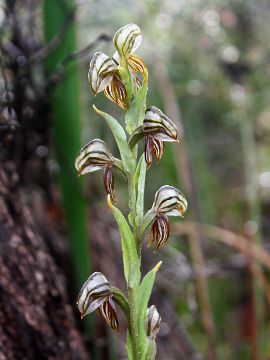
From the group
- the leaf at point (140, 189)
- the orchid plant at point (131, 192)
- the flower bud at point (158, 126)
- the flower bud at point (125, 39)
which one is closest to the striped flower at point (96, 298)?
the orchid plant at point (131, 192)

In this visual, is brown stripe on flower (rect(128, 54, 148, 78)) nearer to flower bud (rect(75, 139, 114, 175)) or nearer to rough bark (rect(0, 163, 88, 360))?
flower bud (rect(75, 139, 114, 175))

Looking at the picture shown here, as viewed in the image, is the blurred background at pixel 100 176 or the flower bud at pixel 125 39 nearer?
the flower bud at pixel 125 39

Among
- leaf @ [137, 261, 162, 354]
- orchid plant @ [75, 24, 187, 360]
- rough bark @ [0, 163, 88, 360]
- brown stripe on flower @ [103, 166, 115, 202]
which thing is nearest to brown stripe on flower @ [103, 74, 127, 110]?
orchid plant @ [75, 24, 187, 360]

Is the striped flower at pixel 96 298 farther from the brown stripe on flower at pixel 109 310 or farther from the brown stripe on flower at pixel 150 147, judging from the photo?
the brown stripe on flower at pixel 150 147

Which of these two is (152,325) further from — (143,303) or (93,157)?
(93,157)

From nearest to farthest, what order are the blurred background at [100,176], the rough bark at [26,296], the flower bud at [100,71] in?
the flower bud at [100,71] → the rough bark at [26,296] → the blurred background at [100,176]

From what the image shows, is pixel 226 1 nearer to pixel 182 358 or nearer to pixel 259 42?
pixel 259 42
